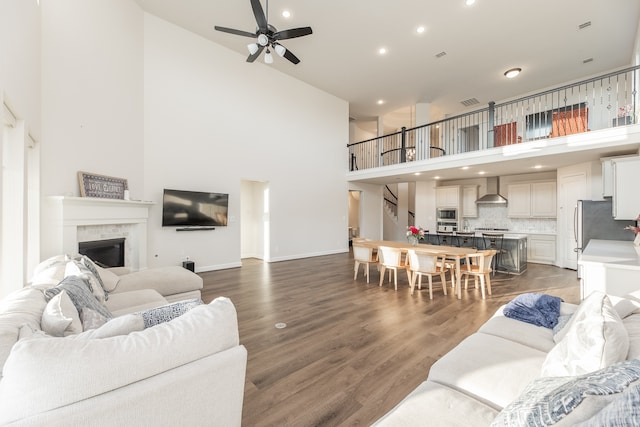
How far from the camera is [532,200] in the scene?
24.4 ft

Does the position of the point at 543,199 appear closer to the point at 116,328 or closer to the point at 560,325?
the point at 560,325

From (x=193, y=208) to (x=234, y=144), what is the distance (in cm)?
185

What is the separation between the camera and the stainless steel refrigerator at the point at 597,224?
468 cm

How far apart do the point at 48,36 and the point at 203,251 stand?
4.12 m

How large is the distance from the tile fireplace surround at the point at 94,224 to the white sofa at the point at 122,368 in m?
2.57

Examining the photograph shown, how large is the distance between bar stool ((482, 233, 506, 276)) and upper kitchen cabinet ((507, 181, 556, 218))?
2.27 m

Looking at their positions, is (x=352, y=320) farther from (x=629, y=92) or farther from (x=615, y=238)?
(x=629, y=92)

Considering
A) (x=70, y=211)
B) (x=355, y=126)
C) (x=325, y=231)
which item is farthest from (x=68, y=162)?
(x=355, y=126)

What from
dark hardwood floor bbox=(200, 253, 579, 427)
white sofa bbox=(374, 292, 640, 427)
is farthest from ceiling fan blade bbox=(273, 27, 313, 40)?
white sofa bbox=(374, 292, 640, 427)

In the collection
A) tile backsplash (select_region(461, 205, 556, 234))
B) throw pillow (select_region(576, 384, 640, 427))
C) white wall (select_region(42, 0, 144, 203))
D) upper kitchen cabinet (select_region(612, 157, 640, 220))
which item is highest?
white wall (select_region(42, 0, 144, 203))

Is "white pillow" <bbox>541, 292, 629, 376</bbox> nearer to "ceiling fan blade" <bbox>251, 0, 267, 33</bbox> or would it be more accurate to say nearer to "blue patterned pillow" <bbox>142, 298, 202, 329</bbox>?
"blue patterned pillow" <bbox>142, 298, 202, 329</bbox>

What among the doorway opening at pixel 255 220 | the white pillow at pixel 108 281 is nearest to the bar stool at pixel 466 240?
the doorway opening at pixel 255 220

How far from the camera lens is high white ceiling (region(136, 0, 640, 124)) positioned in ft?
16.4

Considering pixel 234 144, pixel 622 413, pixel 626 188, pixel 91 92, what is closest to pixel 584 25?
pixel 626 188
